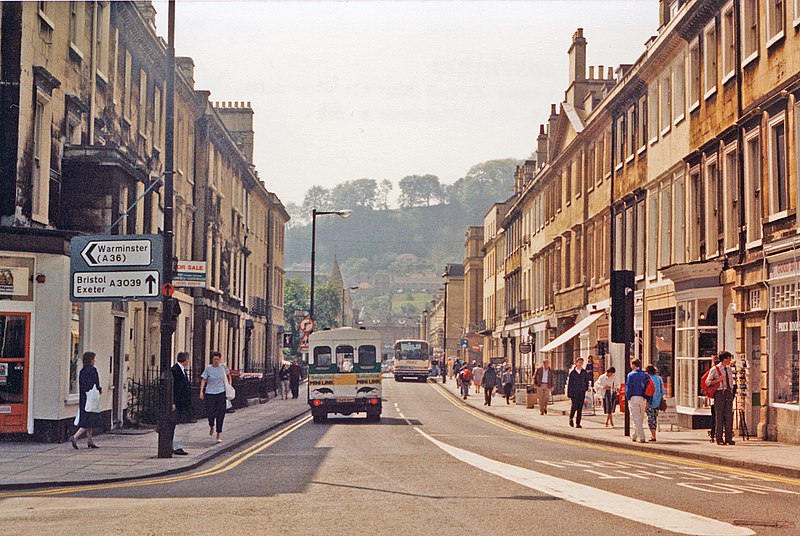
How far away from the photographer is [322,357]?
34312 mm

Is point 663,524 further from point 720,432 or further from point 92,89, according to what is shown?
point 92,89

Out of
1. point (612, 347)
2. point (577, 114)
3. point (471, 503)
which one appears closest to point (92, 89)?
point (471, 503)

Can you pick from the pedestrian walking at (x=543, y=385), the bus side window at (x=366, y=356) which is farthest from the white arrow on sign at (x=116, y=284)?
the pedestrian walking at (x=543, y=385)

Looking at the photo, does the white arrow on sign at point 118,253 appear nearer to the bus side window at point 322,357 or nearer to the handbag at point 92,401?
the handbag at point 92,401

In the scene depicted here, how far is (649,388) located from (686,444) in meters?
1.70

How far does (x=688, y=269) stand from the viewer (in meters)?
28.1

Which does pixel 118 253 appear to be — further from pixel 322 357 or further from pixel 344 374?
pixel 322 357

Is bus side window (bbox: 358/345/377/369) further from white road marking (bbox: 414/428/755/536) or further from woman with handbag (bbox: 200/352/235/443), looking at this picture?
white road marking (bbox: 414/428/755/536)

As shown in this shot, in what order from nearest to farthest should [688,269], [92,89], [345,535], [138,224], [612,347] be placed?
[345,535] < [92,89] < [688,269] < [138,224] < [612,347]

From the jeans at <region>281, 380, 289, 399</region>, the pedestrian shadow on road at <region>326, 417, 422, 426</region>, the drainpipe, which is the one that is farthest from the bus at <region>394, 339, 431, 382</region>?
the drainpipe

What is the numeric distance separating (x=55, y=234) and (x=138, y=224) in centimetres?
960

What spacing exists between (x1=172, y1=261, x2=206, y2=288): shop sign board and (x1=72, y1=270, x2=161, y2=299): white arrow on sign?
339 cm

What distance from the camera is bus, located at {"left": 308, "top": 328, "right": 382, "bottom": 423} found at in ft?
110

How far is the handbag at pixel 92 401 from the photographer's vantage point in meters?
20.2
